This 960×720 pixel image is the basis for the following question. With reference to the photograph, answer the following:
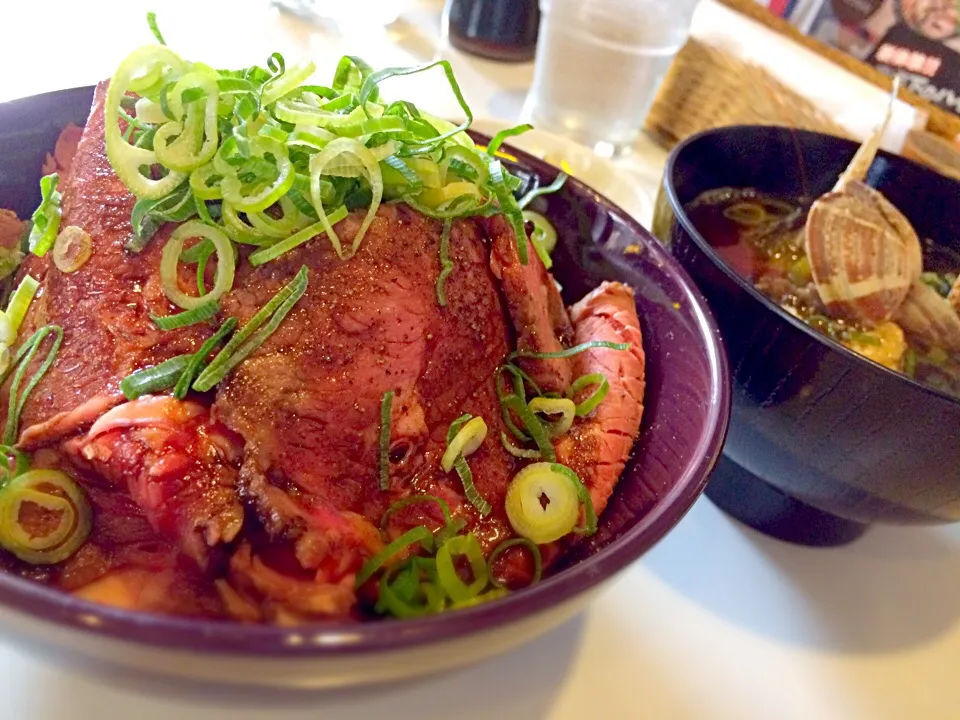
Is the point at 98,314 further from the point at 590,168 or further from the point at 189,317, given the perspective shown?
the point at 590,168

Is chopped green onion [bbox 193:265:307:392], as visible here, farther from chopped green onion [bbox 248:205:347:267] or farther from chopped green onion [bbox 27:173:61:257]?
chopped green onion [bbox 27:173:61:257]

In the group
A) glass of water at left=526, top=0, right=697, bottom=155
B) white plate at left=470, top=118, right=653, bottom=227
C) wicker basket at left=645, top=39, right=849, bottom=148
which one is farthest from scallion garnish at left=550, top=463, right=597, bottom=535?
glass of water at left=526, top=0, right=697, bottom=155

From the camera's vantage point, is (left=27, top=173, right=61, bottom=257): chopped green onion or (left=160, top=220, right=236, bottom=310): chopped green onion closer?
(left=160, top=220, right=236, bottom=310): chopped green onion

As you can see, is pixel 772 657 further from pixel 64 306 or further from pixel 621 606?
pixel 64 306

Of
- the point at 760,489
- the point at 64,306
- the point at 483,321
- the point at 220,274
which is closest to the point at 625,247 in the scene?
the point at 483,321

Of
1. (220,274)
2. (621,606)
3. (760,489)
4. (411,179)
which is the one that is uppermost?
(411,179)

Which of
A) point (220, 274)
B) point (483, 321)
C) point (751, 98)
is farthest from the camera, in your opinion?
point (751, 98)
